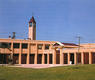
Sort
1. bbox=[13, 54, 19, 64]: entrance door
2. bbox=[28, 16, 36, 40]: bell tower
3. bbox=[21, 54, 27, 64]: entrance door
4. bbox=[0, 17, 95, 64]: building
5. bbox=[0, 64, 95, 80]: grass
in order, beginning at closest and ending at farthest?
bbox=[0, 64, 95, 80]: grass
bbox=[0, 17, 95, 64]: building
bbox=[13, 54, 19, 64]: entrance door
bbox=[21, 54, 27, 64]: entrance door
bbox=[28, 16, 36, 40]: bell tower

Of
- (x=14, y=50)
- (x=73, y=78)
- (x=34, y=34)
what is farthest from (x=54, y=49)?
(x=73, y=78)

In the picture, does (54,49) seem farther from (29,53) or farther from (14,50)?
(14,50)

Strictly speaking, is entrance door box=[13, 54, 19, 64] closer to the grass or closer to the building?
the building

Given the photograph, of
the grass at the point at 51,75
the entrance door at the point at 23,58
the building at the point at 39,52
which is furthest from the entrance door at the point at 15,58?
the grass at the point at 51,75

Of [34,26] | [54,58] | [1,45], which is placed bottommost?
[54,58]

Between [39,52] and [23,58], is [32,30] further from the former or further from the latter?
[23,58]

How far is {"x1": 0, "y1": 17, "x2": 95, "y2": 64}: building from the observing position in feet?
159

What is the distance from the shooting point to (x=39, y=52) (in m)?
57.9

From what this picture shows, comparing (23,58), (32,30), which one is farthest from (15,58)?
(32,30)

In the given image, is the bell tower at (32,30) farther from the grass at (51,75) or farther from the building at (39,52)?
the grass at (51,75)

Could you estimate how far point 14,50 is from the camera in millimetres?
54188

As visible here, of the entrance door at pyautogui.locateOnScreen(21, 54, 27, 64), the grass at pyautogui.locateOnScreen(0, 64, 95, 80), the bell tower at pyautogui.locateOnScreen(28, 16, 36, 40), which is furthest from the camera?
the bell tower at pyautogui.locateOnScreen(28, 16, 36, 40)

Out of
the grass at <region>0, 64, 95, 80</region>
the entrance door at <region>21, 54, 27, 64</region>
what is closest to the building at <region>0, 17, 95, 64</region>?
the entrance door at <region>21, 54, 27, 64</region>

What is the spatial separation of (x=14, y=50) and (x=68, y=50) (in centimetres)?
1615
